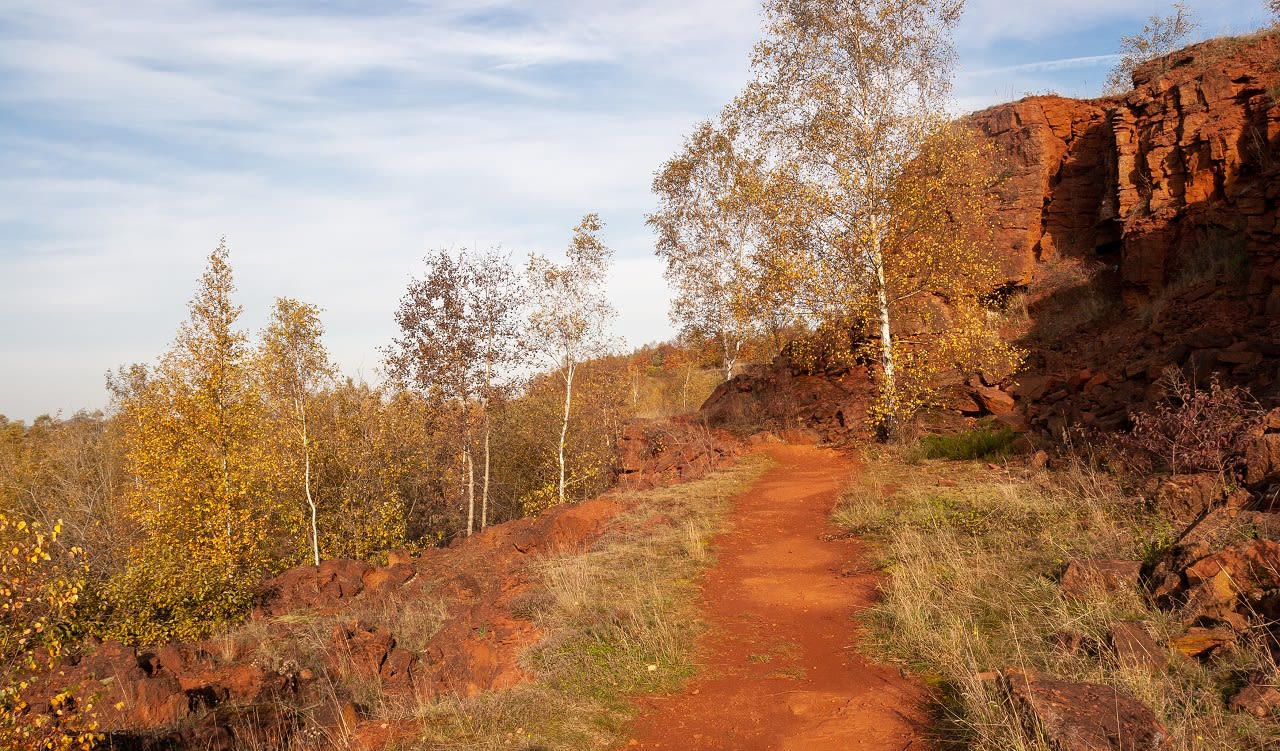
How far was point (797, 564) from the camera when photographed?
371 inches

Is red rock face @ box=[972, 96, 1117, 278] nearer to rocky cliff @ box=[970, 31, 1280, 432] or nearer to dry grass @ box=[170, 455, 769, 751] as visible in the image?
rocky cliff @ box=[970, 31, 1280, 432]

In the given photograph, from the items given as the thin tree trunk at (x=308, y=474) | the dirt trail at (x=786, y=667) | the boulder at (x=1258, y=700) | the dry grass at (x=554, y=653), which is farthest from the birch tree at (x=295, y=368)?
the boulder at (x=1258, y=700)

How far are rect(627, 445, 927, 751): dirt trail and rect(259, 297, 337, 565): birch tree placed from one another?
956 cm

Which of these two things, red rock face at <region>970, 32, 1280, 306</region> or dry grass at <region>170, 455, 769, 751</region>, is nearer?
dry grass at <region>170, 455, 769, 751</region>

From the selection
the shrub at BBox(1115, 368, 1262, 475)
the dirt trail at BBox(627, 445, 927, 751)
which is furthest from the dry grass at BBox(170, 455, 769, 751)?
the shrub at BBox(1115, 368, 1262, 475)

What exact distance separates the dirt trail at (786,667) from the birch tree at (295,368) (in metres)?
9.56

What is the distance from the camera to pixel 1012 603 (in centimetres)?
644

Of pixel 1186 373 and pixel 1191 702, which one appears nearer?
pixel 1191 702

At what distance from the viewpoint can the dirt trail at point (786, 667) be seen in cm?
526

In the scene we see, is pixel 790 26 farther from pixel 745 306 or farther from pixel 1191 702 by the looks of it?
pixel 1191 702

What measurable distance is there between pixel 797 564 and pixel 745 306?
850 centimetres

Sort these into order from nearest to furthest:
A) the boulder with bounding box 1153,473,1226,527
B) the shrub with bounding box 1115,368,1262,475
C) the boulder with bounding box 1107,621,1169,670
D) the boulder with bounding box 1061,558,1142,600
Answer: the boulder with bounding box 1107,621,1169,670, the boulder with bounding box 1061,558,1142,600, the boulder with bounding box 1153,473,1226,527, the shrub with bounding box 1115,368,1262,475

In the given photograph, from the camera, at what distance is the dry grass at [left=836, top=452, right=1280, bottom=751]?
14.8 ft

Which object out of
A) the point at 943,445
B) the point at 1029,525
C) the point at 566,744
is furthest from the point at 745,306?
the point at 566,744
